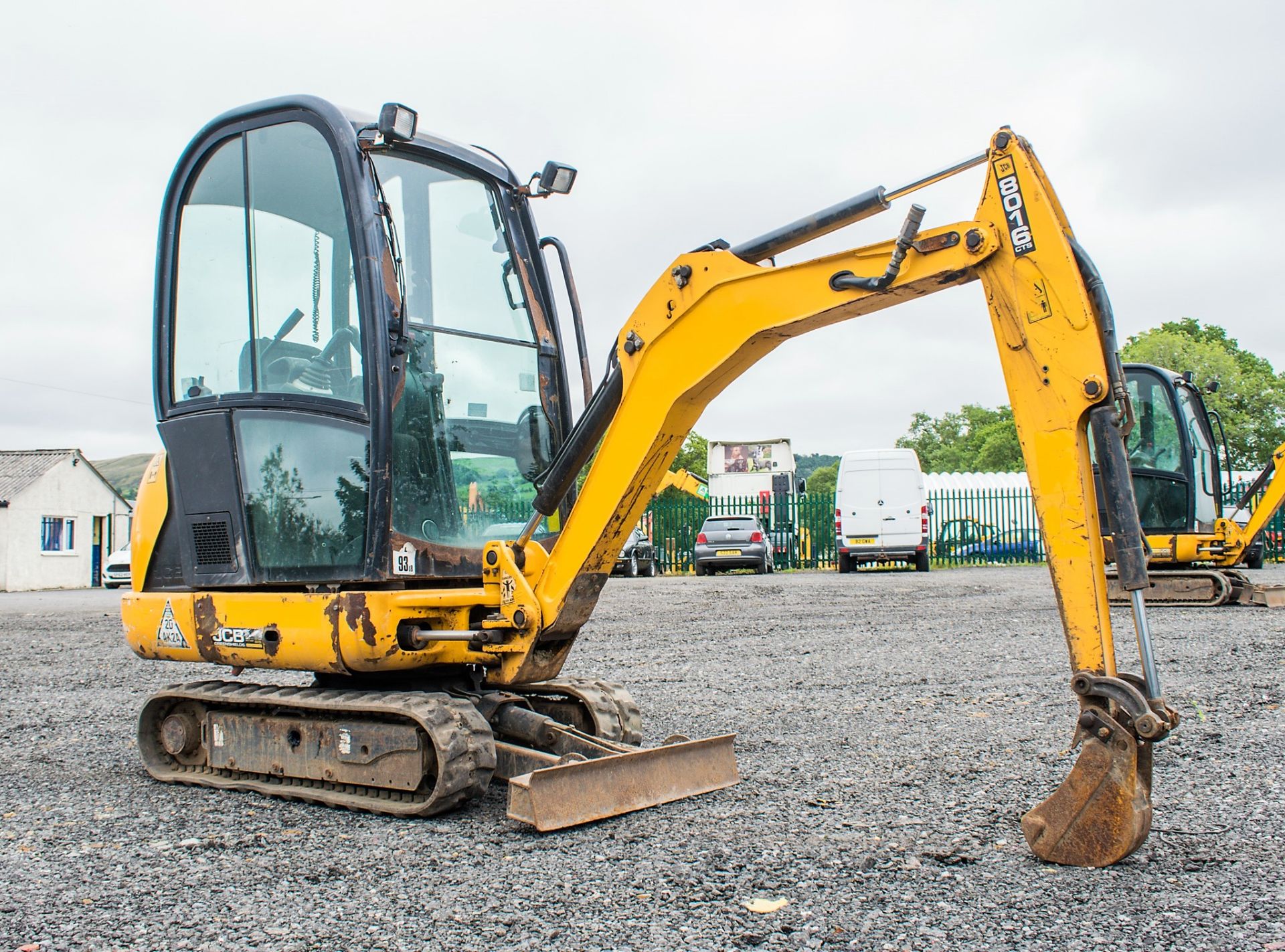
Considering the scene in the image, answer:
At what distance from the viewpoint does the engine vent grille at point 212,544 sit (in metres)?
5.32

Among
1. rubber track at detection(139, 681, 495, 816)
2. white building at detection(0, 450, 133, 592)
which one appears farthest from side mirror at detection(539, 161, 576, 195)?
white building at detection(0, 450, 133, 592)

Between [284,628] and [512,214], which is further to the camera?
[512,214]

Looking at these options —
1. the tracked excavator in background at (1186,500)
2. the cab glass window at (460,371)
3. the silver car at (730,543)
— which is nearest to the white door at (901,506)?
the silver car at (730,543)

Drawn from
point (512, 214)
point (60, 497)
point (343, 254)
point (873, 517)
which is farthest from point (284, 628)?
point (60, 497)

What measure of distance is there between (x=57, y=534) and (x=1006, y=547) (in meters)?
30.1

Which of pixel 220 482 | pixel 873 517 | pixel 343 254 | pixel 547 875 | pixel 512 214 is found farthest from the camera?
pixel 873 517

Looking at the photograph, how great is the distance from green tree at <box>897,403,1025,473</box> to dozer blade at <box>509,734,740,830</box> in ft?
289

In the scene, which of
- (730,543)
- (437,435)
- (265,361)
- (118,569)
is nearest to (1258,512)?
(730,543)

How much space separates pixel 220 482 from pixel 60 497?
36.0 meters

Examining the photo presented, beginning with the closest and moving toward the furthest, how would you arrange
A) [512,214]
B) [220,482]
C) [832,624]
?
[220,482]
[512,214]
[832,624]

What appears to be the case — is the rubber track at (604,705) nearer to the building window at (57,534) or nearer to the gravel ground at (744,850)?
the gravel ground at (744,850)

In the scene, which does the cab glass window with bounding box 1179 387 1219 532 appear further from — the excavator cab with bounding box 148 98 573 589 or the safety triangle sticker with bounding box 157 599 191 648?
the safety triangle sticker with bounding box 157 599 191 648

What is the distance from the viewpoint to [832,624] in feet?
41.3

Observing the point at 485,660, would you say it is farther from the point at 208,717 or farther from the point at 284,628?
the point at 208,717
